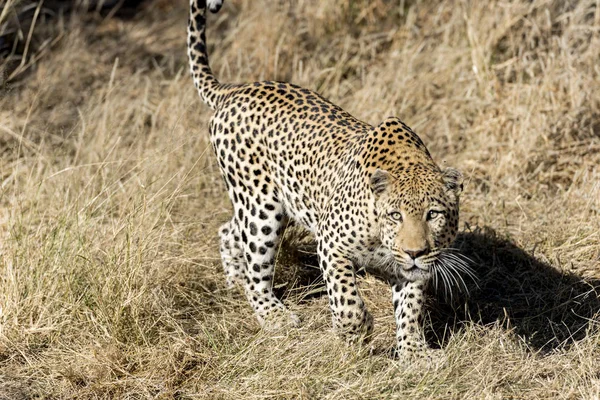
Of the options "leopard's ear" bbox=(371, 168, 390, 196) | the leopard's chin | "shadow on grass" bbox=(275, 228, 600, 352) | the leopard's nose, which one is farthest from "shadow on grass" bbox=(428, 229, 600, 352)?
"leopard's ear" bbox=(371, 168, 390, 196)

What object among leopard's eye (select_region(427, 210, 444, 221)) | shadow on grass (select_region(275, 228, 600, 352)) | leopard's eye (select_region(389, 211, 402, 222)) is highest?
leopard's eye (select_region(427, 210, 444, 221))

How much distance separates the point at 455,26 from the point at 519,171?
2159 millimetres

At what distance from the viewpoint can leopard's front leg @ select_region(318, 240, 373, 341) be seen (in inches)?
234

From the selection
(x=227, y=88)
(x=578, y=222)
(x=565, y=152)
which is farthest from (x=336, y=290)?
(x=565, y=152)

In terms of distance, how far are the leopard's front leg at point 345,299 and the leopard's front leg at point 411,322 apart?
0.26 metres

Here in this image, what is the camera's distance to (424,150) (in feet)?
20.1

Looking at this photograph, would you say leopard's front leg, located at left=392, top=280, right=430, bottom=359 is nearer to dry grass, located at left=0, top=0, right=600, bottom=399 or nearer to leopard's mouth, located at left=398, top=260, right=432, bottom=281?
dry grass, located at left=0, top=0, right=600, bottom=399

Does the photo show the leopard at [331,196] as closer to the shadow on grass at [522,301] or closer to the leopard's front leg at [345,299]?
the leopard's front leg at [345,299]

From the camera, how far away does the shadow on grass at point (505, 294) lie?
6.65 m

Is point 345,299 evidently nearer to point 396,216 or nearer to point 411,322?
point 411,322

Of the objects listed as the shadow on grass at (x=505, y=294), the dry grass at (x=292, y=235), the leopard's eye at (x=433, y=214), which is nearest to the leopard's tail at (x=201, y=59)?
the dry grass at (x=292, y=235)

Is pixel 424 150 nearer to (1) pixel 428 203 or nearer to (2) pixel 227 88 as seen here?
(1) pixel 428 203

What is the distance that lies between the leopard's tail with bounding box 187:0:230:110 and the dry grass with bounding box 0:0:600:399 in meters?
0.43

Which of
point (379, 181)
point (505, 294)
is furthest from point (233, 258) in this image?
point (505, 294)
